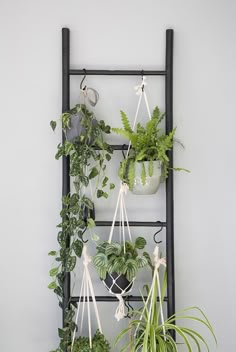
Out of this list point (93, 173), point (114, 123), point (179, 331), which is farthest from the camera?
point (114, 123)

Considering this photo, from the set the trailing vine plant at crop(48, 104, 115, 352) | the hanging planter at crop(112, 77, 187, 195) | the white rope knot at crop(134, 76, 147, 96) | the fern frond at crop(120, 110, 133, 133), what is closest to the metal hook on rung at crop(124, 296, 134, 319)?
the trailing vine plant at crop(48, 104, 115, 352)

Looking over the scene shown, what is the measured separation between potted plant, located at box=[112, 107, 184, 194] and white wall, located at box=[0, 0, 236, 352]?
6.7 inches

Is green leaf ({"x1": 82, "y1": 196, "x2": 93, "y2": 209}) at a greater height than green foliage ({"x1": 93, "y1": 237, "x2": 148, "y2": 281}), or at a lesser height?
greater

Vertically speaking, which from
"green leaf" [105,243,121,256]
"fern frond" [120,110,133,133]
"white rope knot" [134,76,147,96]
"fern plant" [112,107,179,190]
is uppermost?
"white rope knot" [134,76,147,96]

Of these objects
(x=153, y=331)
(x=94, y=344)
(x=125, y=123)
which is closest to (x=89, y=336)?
(x=94, y=344)

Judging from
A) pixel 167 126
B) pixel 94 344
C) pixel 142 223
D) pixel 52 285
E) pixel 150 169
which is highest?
pixel 167 126

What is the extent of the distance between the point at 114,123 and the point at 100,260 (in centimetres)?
61

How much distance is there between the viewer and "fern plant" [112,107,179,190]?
1854mm

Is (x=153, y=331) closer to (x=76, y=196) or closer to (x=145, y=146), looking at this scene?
(x=76, y=196)

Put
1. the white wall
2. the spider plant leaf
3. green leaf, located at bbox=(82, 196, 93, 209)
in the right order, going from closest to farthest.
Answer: the spider plant leaf < green leaf, located at bbox=(82, 196, 93, 209) < the white wall

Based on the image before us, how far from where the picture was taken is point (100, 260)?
187 centimetres

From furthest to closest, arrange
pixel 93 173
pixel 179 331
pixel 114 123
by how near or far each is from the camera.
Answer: pixel 114 123 < pixel 93 173 < pixel 179 331

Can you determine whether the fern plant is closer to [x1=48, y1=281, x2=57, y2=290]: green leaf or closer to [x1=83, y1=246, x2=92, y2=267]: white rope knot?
[x1=83, y1=246, x2=92, y2=267]: white rope knot

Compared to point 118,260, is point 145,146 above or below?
above
